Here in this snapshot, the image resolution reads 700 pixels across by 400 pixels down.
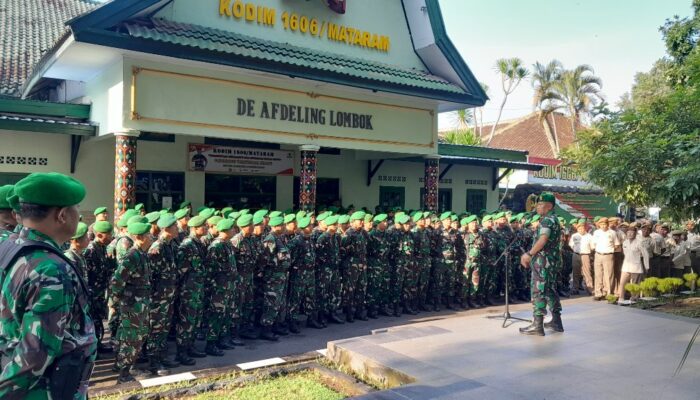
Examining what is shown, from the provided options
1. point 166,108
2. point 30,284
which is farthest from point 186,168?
point 30,284

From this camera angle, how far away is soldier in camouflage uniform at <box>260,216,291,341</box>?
741cm

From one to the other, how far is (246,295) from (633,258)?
783 cm

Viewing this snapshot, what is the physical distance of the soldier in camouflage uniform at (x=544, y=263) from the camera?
670cm

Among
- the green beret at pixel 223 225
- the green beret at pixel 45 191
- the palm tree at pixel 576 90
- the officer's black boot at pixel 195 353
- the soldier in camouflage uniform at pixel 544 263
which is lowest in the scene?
the officer's black boot at pixel 195 353

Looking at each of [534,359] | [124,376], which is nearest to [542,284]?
[534,359]

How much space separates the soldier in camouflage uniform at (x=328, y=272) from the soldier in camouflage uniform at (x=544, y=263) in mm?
2925

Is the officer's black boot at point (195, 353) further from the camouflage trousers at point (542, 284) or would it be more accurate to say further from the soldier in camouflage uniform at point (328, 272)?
the camouflage trousers at point (542, 284)

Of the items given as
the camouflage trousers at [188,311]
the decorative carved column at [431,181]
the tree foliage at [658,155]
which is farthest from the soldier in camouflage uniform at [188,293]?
the decorative carved column at [431,181]

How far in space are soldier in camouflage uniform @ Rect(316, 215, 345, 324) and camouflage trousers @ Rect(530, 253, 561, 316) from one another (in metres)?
3.03

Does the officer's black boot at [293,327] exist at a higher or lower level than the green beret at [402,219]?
lower

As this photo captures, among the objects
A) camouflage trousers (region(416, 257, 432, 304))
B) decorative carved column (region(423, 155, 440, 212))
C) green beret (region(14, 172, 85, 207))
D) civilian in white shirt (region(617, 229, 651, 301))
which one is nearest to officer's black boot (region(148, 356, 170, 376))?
green beret (region(14, 172, 85, 207))

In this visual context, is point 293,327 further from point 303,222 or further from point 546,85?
point 546,85

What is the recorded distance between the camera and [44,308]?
2.21 m

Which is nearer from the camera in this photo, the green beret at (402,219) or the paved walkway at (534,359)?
the paved walkway at (534,359)
